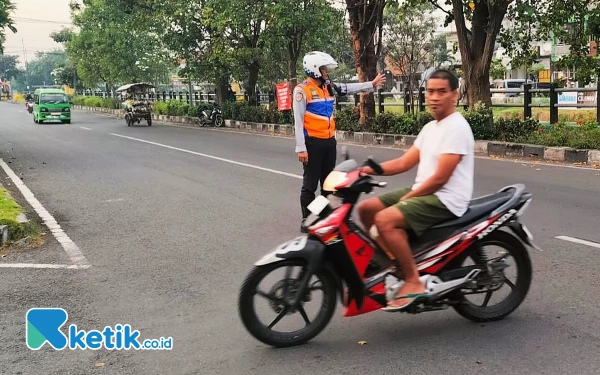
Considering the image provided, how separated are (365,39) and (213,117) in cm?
1055

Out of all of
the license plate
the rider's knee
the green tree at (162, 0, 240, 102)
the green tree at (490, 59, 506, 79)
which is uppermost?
the green tree at (162, 0, 240, 102)

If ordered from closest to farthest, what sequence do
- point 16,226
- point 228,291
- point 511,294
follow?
point 511,294 → point 228,291 → point 16,226

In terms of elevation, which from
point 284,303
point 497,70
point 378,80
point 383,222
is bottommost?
point 284,303

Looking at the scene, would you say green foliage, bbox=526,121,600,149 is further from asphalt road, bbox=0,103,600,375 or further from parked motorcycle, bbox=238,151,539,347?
parked motorcycle, bbox=238,151,539,347

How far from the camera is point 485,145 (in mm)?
13430

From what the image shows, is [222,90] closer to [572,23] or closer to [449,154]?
[572,23]

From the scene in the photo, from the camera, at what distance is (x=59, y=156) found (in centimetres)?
1495

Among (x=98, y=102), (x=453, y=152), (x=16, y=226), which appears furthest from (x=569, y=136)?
(x=98, y=102)

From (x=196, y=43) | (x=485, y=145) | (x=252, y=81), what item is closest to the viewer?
(x=485, y=145)

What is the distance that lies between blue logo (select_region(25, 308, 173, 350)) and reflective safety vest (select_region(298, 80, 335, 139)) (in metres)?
2.88

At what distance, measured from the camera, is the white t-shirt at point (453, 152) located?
366cm

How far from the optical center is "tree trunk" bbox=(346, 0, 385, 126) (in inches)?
655

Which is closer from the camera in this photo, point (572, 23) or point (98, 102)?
point (572, 23)

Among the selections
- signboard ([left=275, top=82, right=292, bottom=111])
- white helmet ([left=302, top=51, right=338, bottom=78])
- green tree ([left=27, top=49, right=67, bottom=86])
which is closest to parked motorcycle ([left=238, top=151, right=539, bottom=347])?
white helmet ([left=302, top=51, right=338, bottom=78])
